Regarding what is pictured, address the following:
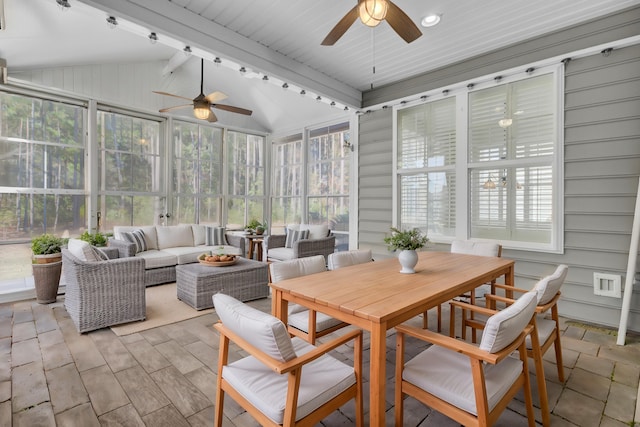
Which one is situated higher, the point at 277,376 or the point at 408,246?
the point at 408,246

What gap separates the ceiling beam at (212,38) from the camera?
9.17 feet

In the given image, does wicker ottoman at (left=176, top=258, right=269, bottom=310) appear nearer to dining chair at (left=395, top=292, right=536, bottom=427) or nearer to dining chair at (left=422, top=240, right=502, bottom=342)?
dining chair at (left=422, top=240, right=502, bottom=342)

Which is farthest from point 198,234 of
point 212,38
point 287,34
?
point 287,34

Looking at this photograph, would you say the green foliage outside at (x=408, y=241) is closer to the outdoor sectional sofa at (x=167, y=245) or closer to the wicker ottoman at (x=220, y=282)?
the wicker ottoman at (x=220, y=282)

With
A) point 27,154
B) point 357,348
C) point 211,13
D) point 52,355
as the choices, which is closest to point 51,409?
point 52,355

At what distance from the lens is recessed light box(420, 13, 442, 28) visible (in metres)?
3.24

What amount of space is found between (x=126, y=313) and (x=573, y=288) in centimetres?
481

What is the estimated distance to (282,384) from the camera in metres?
1.37

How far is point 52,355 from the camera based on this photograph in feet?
8.15

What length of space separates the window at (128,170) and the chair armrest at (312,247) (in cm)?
299

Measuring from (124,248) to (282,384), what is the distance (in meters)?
3.92

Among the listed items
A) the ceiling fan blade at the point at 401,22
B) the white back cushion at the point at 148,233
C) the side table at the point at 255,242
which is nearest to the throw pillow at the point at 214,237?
the side table at the point at 255,242

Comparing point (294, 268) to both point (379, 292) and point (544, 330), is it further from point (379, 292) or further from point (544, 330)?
point (544, 330)

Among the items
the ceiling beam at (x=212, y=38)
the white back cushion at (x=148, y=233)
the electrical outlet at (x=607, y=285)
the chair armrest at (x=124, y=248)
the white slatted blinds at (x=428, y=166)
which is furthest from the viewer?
the white back cushion at (x=148, y=233)
